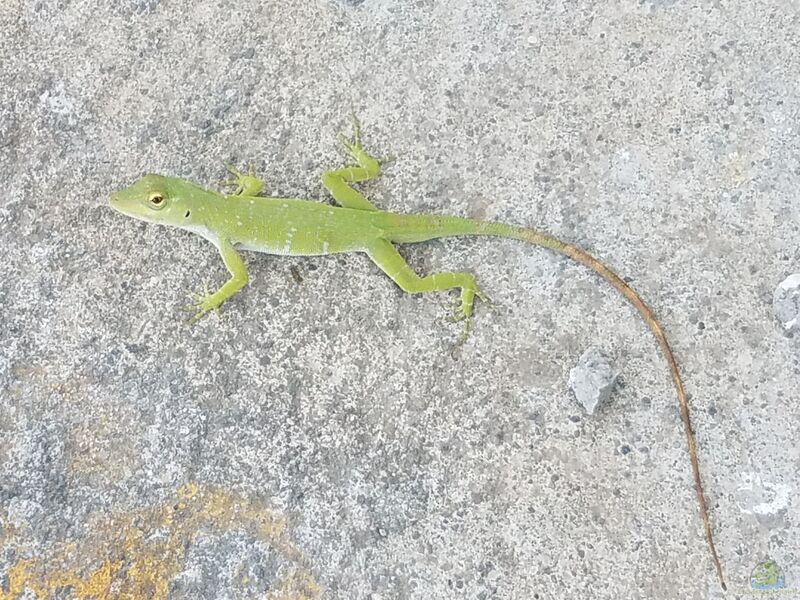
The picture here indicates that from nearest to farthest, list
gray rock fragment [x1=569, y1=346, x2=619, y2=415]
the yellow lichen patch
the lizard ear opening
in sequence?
the yellow lichen patch < gray rock fragment [x1=569, y1=346, x2=619, y2=415] < the lizard ear opening

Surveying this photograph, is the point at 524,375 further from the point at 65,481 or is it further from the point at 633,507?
the point at 65,481

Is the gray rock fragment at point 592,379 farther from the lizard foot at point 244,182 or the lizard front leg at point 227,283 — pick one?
the lizard foot at point 244,182

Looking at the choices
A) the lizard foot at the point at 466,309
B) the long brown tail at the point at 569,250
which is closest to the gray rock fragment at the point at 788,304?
the long brown tail at the point at 569,250

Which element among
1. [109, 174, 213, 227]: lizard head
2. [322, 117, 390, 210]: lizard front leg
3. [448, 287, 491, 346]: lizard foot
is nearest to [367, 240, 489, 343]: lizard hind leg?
[448, 287, 491, 346]: lizard foot

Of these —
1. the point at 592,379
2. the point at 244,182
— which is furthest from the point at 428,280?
the point at 244,182

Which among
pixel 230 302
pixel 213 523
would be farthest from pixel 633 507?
pixel 230 302

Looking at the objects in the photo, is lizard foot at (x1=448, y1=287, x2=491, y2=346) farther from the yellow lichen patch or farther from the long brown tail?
the yellow lichen patch

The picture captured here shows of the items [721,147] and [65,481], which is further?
[721,147]
